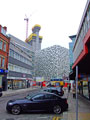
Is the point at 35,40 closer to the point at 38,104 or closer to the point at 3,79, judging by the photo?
the point at 3,79

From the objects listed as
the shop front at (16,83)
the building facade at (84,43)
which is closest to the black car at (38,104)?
the building facade at (84,43)

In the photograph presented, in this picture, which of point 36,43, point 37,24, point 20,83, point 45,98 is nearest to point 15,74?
point 20,83

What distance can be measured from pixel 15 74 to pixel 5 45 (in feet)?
37.1

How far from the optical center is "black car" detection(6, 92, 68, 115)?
9.84 meters

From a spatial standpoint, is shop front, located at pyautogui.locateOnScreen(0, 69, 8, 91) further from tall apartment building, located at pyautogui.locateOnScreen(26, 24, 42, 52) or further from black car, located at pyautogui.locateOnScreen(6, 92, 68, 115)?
tall apartment building, located at pyautogui.locateOnScreen(26, 24, 42, 52)

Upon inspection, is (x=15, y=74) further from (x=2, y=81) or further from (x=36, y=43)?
(x=36, y=43)

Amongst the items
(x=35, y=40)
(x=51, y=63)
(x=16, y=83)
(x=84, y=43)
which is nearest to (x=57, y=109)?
(x=84, y=43)

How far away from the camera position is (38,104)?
10.2 meters

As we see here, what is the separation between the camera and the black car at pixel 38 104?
9.84 m

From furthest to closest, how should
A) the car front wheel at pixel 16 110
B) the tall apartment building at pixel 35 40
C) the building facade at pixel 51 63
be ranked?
the tall apartment building at pixel 35 40 → the building facade at pixel 51 63 → the car front wheel at pixel 16 110

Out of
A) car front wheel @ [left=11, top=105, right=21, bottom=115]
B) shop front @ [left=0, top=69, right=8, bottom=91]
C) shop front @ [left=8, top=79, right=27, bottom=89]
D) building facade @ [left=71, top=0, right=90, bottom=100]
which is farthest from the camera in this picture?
shop front @ [left=8, top=79, right=27, bottom=89]

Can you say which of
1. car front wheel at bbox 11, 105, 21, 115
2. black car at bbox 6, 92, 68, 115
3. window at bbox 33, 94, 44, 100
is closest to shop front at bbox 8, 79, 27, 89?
window at bbox 33, 94, 44, 100

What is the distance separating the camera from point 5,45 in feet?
116

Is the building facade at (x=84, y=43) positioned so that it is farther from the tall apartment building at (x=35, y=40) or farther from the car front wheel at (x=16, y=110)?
the tall apartment building at (x=35, y=40)
